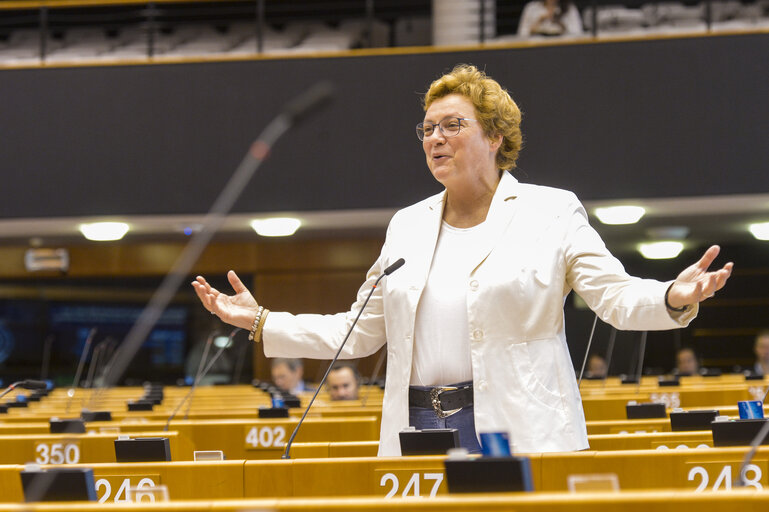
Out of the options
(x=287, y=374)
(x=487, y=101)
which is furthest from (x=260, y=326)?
(x=287, y=374)

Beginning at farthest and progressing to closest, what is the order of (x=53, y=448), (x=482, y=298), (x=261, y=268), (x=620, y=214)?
(x=261, y=268)
(x=620, y=214)
(x=53, y=448)
(x=482, y=298)

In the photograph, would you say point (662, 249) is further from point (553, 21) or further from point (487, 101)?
point (487, 101)

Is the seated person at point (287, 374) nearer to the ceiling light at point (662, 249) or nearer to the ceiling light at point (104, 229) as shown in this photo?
the ceiling light at point (104, 229)

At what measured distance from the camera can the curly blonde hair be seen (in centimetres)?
240

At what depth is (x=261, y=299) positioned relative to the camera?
12203 mm

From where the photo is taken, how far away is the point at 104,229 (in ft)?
29.7

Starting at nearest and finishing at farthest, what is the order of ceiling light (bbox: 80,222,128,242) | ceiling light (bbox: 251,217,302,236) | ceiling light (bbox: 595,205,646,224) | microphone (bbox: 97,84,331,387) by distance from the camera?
microphone (bbox: 97,84,331,387) → ceiling light (bbox: 595,205,646,224) → ceiling light (bbox: 80,222,128,242) → ceiling light (bbox: 251,217,302,236)

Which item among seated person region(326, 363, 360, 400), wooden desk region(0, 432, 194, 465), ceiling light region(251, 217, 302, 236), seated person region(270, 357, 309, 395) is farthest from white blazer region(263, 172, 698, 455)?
ceiling light region(251, 217, 302, 236)

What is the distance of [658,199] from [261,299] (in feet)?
19.0

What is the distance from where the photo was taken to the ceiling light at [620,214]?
8.24 meters

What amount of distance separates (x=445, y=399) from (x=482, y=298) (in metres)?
0.24

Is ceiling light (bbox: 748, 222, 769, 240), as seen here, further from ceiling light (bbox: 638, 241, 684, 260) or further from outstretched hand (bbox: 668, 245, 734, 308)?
outstretched hand (bbox: 668, 245, 734, 308)

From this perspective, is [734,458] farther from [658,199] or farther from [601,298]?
[658,199]

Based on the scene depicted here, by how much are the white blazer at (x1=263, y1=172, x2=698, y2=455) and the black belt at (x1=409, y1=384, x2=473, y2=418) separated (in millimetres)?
39
